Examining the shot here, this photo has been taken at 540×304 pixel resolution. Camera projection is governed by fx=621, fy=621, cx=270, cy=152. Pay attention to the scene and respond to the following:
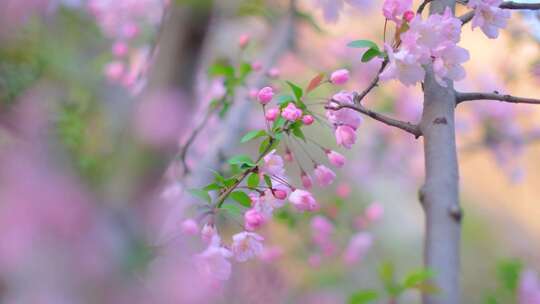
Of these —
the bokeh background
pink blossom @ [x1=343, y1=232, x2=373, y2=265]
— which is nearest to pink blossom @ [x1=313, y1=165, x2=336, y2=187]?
the bokeh background

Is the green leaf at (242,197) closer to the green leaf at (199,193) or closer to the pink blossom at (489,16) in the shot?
the green leaf at (199,193)

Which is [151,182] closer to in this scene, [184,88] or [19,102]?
[184,88]

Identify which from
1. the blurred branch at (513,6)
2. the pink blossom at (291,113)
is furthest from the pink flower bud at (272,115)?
the blurred branch at (513,6)

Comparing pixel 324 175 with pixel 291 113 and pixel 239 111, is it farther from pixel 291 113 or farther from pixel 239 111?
pixel 239 111

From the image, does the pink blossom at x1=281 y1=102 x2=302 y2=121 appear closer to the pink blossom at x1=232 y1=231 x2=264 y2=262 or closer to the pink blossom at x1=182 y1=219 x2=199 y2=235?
the pink blossom at x1=232 y1=231 x2=264 y2=262

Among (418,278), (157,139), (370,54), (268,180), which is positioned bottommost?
(418,278)

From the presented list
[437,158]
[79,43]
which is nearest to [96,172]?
[79,43]

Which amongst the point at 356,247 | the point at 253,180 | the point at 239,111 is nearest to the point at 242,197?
the point at 253,180
